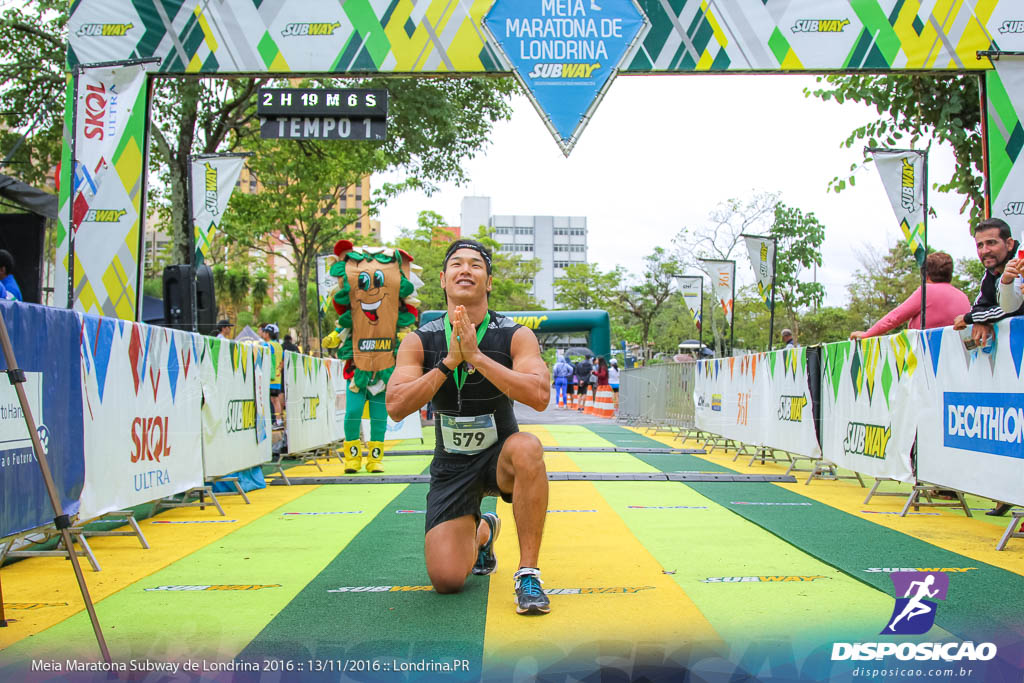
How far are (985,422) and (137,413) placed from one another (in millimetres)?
5774

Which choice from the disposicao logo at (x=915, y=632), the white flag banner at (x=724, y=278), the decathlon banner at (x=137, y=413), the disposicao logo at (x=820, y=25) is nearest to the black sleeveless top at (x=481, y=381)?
the disposicao logo at (x=915, y=632)

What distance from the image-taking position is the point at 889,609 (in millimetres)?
3559

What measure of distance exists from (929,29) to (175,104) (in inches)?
528

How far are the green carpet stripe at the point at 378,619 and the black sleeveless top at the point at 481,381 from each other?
2.80 ft

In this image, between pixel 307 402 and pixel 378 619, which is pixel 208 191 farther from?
pixel 378 619

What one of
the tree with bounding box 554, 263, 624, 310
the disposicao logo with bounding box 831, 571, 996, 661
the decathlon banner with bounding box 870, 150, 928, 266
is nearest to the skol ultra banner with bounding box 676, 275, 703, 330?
the decathlon banner with bounding box 870, 150, 928, 266

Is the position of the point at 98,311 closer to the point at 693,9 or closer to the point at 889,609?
the point at 693,9

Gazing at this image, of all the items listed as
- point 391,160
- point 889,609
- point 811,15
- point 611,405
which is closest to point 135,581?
point 889,609

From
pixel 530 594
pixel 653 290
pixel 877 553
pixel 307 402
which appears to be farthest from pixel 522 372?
pixel 653 290

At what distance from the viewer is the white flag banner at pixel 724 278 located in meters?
19.0

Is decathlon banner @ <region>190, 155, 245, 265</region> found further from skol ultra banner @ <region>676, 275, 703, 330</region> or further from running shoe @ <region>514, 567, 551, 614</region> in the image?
skol ultra banner @ <region>676, 275, 703, 330</region>

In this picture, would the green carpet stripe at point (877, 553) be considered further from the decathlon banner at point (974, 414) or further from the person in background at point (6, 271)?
the person in background at point (6, 271)

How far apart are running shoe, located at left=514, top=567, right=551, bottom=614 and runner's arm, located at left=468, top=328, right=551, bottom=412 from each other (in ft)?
2.32

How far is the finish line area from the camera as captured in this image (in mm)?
2885
